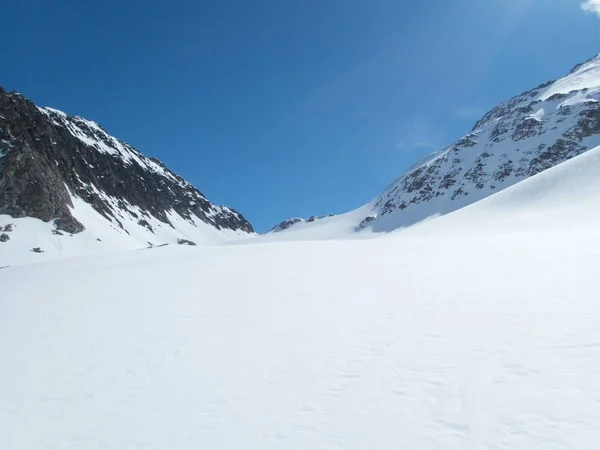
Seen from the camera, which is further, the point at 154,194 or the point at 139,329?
the point at 154,194

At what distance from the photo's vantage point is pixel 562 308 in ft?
25.2

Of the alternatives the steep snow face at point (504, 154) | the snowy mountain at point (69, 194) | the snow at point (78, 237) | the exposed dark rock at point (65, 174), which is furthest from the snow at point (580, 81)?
the exposed dark rock at point (65, 174)

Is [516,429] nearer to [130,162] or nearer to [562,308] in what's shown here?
[562,308]

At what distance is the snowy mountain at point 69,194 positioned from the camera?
2137 inches

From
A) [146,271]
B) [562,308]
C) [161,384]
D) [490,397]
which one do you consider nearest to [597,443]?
[490,397]

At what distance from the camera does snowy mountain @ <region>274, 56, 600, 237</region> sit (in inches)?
3755

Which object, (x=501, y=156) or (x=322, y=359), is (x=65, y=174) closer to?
(x=322, y=359)

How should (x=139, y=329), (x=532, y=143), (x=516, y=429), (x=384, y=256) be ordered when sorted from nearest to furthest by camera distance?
1. (x=516, y=429)
2. (x=139, y=329)
3. (x=384, y=256)
4. (x=532, y=143)

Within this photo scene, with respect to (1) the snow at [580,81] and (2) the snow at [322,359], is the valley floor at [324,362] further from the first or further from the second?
(1) the snow at [580,81]

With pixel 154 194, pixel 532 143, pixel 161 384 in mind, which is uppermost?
pixel 154 194

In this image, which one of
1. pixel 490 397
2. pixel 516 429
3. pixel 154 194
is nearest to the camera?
pixel 516 429

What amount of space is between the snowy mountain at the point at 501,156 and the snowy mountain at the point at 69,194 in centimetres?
5906

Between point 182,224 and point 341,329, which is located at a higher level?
point 182,224

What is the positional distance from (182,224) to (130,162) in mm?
28905
